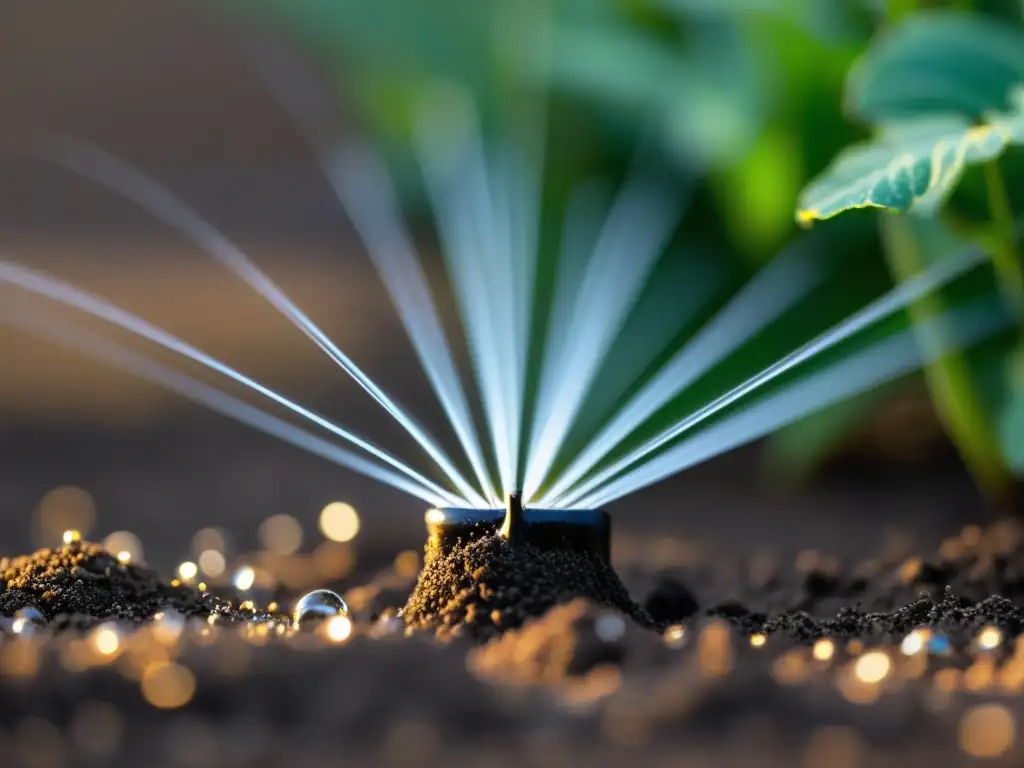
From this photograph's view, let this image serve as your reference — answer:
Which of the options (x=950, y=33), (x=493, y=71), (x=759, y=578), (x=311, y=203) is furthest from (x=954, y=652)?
(x=311, y=203)

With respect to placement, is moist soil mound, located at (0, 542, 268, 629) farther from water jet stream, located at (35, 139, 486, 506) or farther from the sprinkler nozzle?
water jet stream, located at (35, 139, 486, 506)

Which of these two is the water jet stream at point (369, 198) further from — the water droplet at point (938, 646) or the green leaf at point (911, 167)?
the water droplet at point (938, 646)

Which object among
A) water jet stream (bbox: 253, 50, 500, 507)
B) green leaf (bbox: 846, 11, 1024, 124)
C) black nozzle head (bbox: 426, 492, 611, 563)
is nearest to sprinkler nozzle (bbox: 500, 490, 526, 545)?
black nozzle head (bbox: 426, 492, 611, 563)

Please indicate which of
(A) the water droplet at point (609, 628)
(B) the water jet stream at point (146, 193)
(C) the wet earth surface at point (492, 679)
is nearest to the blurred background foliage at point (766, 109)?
(C) the wet earth surface at point (492, 679)

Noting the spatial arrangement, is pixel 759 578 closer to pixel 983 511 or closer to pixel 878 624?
pixel 878 624

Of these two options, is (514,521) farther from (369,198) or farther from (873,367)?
(369,198)

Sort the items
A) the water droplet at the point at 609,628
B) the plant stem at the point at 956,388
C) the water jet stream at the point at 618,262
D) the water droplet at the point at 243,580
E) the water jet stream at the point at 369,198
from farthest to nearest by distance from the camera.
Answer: the water jet stream at the point at 369,198, the water jet stream at the point at 618,262, the plant stem at the point at 956,388, the water droplet at the point at 243,580, the water droplet at the point at 609,628
